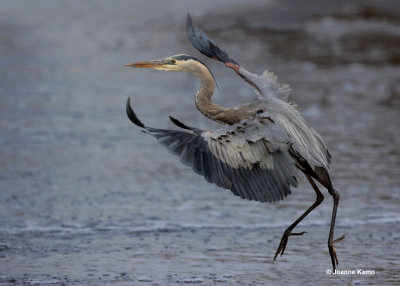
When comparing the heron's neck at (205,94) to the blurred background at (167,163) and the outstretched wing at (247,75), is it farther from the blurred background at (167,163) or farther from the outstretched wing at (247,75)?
the blurred background at (167,163)

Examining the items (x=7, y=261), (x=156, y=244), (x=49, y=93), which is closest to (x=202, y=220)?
(x=156, y=244)

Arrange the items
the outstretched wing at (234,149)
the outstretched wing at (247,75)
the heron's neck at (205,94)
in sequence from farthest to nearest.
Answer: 1. the outstretched wing at (247,75)
2. the heron's neck at (205,94)
3. the outstretched wing at (234,149)

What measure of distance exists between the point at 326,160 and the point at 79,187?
311 cm

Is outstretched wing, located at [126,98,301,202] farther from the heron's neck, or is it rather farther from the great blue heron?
the heron's neck

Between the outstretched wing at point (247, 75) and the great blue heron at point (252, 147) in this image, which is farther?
the outstretched wing at point (247, 75)

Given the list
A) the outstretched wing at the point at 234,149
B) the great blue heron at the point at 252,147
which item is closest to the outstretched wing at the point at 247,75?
the great blue heron at the point at 252,147

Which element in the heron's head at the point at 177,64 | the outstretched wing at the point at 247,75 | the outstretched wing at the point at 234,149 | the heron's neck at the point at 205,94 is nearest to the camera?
the outstretched wing at the point at 234,149

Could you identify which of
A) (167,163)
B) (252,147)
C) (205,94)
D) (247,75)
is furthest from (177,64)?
(167,163)

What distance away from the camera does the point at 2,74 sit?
1534cm

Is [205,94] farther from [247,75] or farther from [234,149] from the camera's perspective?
[234,149]

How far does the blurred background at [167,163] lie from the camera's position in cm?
622

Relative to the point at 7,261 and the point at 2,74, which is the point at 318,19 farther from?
the point at 7,261

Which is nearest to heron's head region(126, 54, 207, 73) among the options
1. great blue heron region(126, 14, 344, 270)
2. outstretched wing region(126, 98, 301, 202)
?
great blue heron region(126, 14, 344, 270)

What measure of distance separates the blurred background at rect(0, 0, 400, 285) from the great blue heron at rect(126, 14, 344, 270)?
60cm
